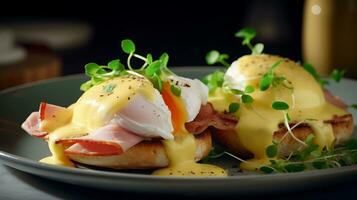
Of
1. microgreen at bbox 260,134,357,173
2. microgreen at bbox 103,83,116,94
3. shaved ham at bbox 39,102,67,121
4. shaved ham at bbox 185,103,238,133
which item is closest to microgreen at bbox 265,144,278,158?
microgreen at bbox 260,134,357,173

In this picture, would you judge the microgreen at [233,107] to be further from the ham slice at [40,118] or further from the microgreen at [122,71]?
the ham slice at [40,118]

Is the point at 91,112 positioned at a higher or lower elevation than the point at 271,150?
higher

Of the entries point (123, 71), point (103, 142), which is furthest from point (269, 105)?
point (103, 142)

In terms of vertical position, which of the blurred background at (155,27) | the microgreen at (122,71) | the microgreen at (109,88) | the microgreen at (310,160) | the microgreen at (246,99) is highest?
the microgreen at (122,71)

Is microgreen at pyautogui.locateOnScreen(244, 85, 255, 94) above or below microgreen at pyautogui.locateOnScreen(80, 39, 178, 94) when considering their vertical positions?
below

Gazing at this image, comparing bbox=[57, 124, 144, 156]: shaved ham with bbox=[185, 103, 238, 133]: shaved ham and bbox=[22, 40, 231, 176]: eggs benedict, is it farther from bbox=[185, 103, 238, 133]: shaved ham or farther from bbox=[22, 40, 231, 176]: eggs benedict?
bbox=[185, 103, 238, 133]: shaved ham

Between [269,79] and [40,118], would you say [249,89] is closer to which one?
[269,79]

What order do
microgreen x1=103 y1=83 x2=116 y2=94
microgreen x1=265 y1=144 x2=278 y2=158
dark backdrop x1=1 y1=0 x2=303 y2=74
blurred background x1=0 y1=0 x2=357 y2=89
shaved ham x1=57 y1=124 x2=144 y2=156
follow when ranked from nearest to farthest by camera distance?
shaved ham x1=57 y1=124 x2=144 y2=156 < microgreen x1=103 y1=83 x2=116 y2=94 < microgreen x1=265 y1=144 x2=278 y2=158 < blurred background x1=0 y1=0 x2=357 y2=89 < dark backdrop x1=1 y1=0 x2=303 y2=74

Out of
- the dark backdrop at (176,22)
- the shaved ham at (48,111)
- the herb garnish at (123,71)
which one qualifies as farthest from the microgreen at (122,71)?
the dark backdrop at (176,22)
